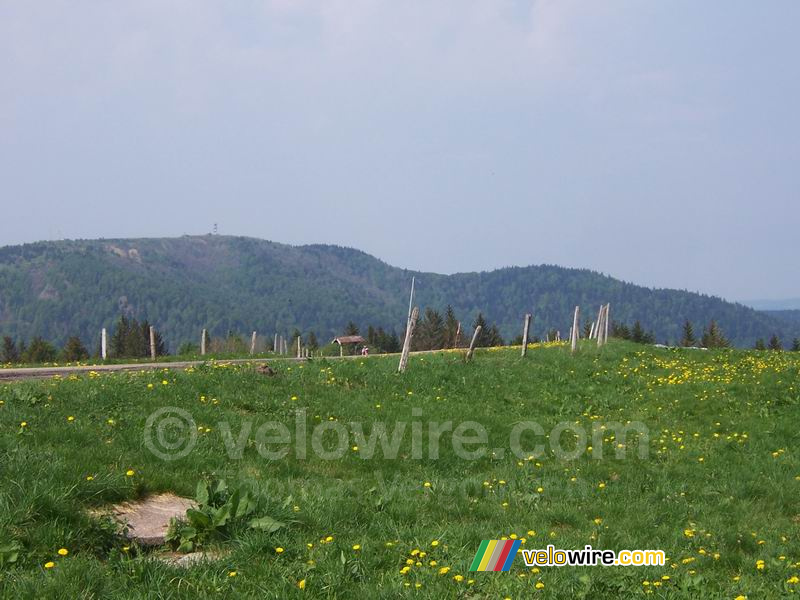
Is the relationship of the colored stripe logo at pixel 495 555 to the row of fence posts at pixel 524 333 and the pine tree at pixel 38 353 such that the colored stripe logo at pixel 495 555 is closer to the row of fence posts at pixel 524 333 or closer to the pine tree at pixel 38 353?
the row of fence posts at pixel 524 333

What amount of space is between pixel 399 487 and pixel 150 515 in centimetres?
366

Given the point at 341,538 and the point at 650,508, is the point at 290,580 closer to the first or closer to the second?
the point at 341,538

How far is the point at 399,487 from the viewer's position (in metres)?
9.69

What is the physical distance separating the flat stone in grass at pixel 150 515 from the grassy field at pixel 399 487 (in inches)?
7.4

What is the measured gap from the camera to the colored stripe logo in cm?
648

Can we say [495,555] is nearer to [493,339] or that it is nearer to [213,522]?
[213,522]

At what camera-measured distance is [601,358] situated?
25922 mm

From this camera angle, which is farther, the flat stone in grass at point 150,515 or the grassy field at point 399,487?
the flat stone in grass at point 150,515

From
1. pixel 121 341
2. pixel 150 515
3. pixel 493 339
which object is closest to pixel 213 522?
pixel 150 515

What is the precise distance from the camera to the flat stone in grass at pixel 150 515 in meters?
6.82

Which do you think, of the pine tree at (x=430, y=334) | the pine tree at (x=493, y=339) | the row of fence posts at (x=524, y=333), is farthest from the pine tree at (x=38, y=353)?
the row of fence posts at (x=524, y=333)

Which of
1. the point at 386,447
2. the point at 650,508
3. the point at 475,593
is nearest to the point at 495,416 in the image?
the point at 386,447

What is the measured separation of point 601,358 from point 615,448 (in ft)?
42.2

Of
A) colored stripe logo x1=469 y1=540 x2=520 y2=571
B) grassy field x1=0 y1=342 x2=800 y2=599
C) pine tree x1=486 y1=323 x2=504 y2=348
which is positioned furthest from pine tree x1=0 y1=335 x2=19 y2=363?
colored stripe logo x1=469 y1=540 x2=520 y2=571
